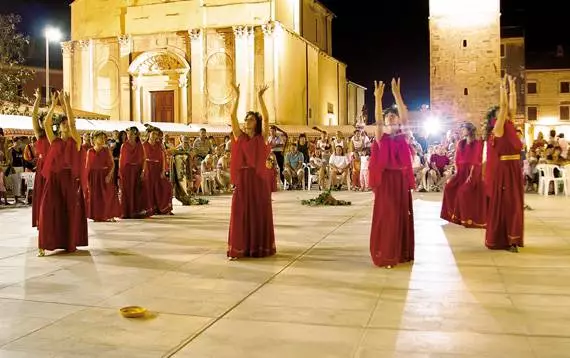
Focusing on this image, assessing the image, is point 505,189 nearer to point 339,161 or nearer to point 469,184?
point 469,184

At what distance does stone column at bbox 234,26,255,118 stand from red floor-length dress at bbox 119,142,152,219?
817 inches

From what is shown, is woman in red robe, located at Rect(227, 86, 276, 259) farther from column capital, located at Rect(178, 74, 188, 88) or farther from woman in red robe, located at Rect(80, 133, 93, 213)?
column capital, located at Rect(178, 74, 188, 88)

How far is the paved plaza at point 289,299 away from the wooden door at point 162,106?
89.5ft

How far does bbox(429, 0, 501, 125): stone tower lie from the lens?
131ft

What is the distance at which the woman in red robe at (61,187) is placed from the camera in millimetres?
8922

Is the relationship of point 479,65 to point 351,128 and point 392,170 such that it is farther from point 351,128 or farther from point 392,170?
point 392,170

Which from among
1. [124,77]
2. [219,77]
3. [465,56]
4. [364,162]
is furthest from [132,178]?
[465,56]

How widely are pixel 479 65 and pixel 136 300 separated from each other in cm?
3729

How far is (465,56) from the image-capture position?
40312 millimetres

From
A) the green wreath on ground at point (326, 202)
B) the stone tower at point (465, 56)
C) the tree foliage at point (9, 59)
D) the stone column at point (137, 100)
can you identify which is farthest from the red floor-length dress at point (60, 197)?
the stone tower at point (465, 56)

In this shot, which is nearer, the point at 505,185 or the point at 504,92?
the point at 504,92

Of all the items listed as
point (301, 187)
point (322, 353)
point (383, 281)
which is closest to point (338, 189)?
point (301, 187)

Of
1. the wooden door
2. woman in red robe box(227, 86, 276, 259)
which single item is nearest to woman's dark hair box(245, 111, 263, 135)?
woman in red robe box(227, 86, 276, 259)

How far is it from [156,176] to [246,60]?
68.3 feet
